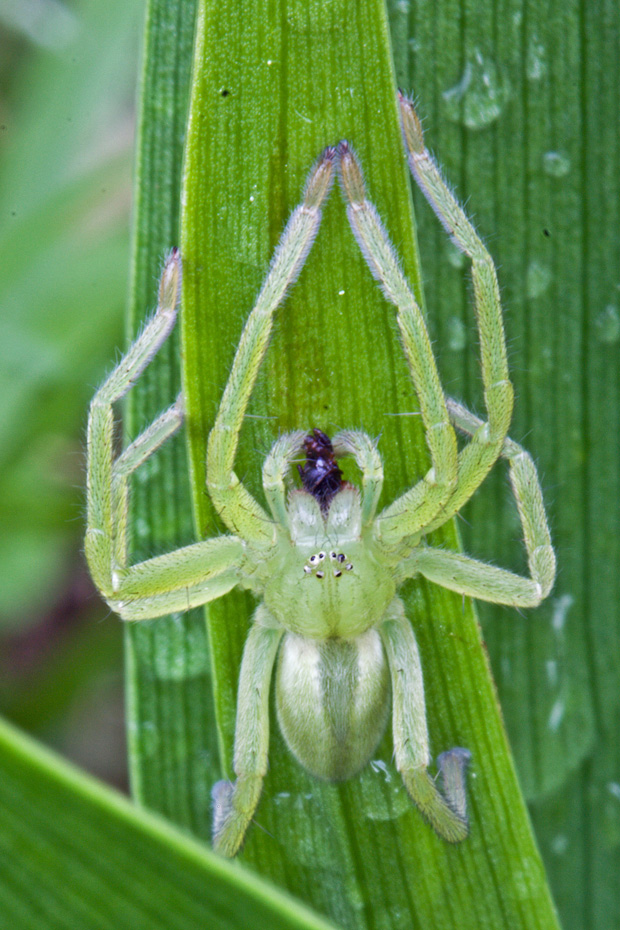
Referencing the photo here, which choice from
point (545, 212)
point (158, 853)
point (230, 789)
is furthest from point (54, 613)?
point (545, 212)

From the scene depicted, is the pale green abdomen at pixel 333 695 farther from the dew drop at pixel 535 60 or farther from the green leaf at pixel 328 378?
the dew drop at pixel 535 60

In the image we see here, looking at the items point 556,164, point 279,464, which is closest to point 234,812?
point 279,464

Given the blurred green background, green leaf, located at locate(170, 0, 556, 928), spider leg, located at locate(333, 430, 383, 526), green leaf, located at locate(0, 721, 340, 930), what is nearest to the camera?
green leaf, located at locate(0, 721, 340, 930)

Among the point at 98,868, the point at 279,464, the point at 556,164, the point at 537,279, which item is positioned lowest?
the point at 98,868

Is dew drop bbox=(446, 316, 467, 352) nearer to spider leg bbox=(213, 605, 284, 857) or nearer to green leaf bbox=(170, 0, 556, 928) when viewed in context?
green leaf bbox=(170, 0, 556, 928)

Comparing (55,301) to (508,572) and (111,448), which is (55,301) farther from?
(508,572)

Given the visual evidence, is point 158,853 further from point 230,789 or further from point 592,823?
point 592,823

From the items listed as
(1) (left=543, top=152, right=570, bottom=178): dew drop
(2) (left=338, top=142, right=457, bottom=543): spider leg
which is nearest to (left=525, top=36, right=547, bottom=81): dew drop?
(1) (left=543, top=152, right=570, bottom=178): dew drop
